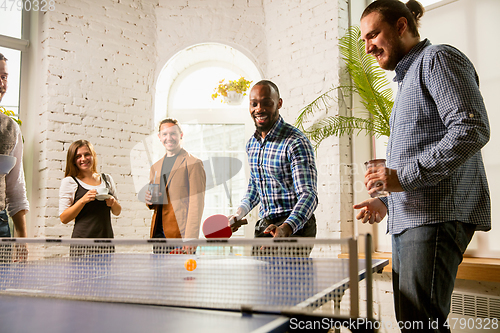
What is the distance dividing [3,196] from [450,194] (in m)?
2.45

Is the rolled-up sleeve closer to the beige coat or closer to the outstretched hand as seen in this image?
the beige coat

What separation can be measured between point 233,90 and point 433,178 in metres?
3.90

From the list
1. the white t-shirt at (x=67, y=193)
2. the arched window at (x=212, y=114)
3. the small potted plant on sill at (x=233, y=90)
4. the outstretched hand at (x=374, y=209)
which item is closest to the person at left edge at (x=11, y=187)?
the white t-shirt at (x=67, y=193)

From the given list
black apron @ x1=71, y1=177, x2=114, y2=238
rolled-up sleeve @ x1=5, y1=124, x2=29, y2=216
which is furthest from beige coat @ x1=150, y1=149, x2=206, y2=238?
rolled-up sleeve @ x1=5, y1=124, x2=29, y2=216

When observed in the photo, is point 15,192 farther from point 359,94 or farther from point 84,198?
point 359,94

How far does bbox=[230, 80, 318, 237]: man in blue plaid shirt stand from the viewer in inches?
81.0

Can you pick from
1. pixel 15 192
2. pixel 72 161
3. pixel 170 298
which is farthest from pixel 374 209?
pixel 72 161

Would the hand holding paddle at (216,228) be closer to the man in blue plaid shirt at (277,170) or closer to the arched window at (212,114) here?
the man in blue plaid shirt at (277,170)

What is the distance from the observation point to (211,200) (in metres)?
5.03

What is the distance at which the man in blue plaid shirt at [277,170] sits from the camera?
2.06m

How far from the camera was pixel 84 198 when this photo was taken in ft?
9.55

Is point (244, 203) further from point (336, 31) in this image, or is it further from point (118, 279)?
point (336, 31)

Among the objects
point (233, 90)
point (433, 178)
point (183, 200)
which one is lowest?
point (183, 200)

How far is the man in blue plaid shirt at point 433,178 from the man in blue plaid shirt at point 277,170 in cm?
67
